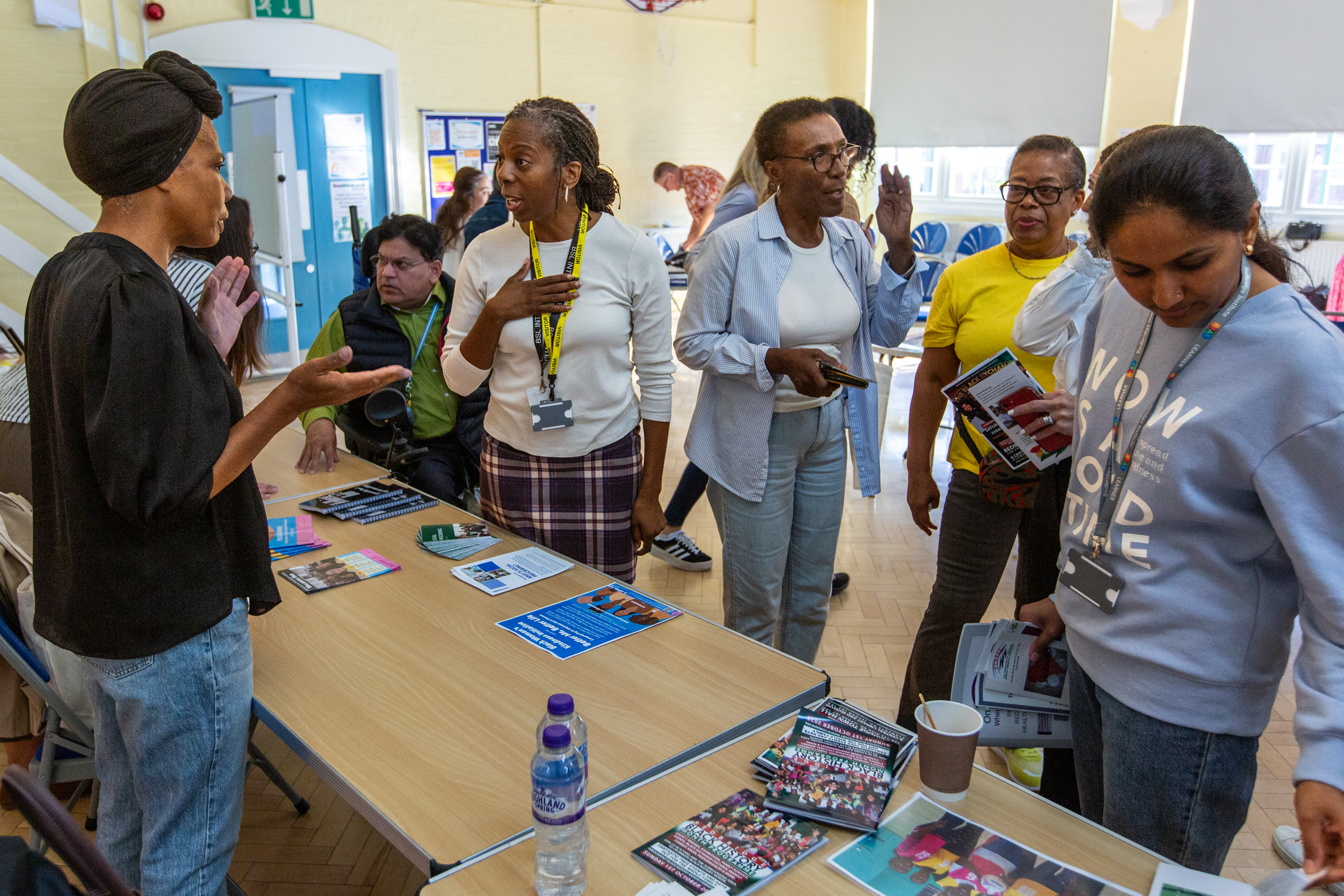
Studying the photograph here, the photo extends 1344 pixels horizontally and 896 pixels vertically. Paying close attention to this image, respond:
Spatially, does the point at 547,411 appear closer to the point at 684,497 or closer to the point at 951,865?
the point at 951,865

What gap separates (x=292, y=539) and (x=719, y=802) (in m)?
1.43

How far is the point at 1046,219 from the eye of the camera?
7.11ft

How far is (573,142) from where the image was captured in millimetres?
2213

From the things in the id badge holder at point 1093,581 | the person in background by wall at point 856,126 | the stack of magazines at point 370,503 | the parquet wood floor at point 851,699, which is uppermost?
the person in background by wall at point 856,126

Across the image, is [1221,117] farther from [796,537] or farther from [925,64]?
[796,537]

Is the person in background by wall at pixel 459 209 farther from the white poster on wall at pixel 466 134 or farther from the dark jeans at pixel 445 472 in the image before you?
the white poster on wall at pixel 466 134

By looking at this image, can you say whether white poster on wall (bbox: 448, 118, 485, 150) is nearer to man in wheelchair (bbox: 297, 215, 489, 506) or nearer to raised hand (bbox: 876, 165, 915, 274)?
man in wheelchair (bbox: 297, 215, 489, 506)

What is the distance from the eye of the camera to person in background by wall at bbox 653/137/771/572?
3.33 m

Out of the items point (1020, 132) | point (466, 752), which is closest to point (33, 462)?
point (466, 752)

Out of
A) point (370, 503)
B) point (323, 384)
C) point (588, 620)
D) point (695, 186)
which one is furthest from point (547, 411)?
point (695, 186)

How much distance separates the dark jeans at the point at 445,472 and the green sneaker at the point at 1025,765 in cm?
181

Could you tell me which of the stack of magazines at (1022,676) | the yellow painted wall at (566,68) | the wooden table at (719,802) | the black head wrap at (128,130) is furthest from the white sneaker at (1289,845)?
the yellow painted wall at (566,68)

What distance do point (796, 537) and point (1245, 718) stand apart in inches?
51.3

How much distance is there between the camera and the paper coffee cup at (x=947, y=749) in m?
1.35
